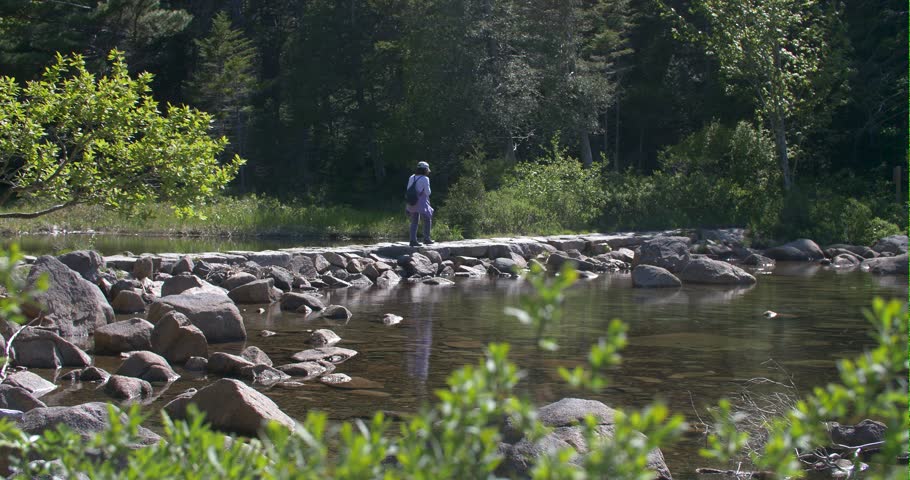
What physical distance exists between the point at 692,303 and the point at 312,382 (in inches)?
301

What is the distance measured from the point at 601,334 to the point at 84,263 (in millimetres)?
6869

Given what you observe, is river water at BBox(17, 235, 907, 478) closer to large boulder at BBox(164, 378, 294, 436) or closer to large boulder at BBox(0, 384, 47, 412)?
large boulder at BBox(164, 378, 294, 436)

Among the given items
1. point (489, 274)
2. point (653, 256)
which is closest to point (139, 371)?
point (489, 274)

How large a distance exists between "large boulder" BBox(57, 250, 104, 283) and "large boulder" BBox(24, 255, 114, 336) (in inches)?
78.5

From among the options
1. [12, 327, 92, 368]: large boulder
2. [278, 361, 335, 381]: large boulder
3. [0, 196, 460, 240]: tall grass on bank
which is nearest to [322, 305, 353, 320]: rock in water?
[278, 361, 335, 381]: large boulder

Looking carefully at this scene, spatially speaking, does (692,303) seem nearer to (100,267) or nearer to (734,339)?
(734,339)

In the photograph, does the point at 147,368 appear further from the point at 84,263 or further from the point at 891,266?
the point at 891,266

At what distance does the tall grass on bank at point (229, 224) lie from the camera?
26672mm

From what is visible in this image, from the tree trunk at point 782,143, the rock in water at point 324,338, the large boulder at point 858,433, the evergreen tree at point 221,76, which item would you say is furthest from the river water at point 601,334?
the evergreen tree at point 221,76

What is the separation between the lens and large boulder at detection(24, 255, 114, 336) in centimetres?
1054

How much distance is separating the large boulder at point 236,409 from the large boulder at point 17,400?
3.44 ft

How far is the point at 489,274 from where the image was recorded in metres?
18.8

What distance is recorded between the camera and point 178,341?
965 cm

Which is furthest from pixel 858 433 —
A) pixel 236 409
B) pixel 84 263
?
pixel 84 263
